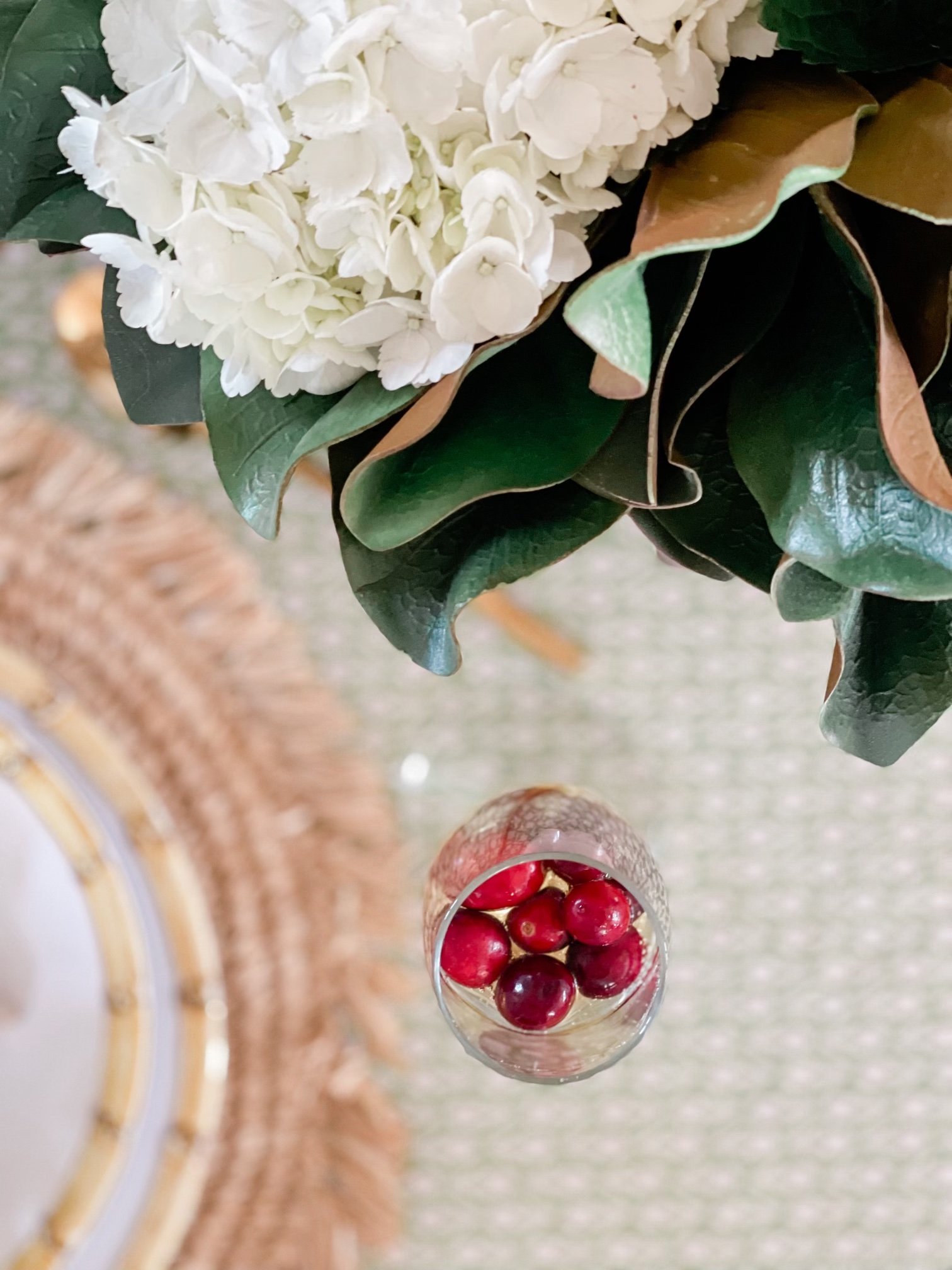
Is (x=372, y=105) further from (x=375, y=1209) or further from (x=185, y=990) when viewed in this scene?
(x=375, y=1209)

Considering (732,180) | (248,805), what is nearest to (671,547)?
(732,180)

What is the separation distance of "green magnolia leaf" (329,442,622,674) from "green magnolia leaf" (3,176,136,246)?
0.10 meters

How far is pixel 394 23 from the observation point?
25cm

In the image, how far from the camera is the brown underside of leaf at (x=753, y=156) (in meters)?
0.24

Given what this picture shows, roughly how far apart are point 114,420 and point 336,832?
1.06 ft

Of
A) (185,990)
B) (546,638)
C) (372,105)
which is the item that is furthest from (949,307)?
(185,990)

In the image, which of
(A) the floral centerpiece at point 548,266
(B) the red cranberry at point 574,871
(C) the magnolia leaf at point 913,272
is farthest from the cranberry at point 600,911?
(C) the magnolia leaf at point 913,272

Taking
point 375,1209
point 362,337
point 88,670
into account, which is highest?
point 362,337

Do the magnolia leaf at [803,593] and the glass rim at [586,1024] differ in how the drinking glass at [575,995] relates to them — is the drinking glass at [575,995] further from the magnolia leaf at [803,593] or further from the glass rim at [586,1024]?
the magnolia leaf at [803,593]

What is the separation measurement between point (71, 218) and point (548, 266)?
0.17 meters

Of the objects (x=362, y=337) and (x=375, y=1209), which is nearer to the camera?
(x=362, y=337)

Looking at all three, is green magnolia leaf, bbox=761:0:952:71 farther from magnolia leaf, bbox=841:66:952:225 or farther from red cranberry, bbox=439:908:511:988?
red cranberry, bbox=439:908:511:988

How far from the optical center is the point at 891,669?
34 centimetres

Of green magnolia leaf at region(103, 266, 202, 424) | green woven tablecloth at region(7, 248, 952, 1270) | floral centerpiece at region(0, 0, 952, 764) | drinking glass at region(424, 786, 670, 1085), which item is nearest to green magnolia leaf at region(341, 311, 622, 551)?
floral centerpiece at region(0, 0, 952, 764)
